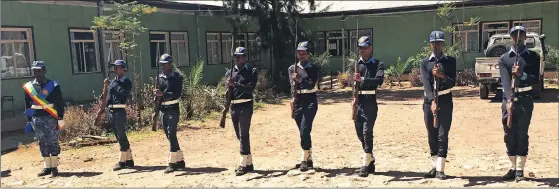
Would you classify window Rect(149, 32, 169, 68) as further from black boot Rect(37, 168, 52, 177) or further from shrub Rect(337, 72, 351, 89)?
black boot Rect(37, 168, 52, 177)

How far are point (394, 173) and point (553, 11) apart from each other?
52.6 ft

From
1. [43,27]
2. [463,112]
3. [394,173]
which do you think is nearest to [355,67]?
[394,173]

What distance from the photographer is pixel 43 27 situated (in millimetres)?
12523

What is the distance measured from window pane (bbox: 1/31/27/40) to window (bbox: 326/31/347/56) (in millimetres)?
14102

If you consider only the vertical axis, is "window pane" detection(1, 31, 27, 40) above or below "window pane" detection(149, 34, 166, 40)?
below

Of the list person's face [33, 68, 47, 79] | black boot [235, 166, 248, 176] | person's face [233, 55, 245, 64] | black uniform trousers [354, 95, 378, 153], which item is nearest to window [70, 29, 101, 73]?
person's face [33, 68, 47, 79]

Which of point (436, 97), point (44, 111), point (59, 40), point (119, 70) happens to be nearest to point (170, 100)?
Result: point (119, 70)

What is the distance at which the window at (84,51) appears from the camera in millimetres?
13602

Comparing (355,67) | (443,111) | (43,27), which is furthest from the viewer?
(43,27)

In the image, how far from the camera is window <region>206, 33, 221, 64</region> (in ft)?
63.6

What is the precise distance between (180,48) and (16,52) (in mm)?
6781

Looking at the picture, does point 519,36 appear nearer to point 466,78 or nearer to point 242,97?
point 242,97

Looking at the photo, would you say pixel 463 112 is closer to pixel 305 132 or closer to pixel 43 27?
pixel 305 132

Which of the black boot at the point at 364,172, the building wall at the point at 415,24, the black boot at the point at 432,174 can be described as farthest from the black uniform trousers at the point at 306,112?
the building wall at the point at 415,24
